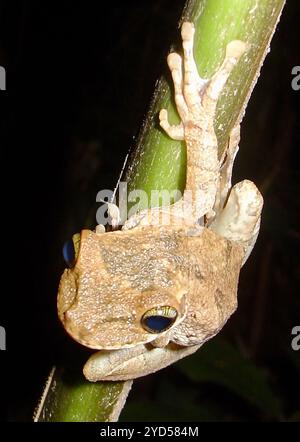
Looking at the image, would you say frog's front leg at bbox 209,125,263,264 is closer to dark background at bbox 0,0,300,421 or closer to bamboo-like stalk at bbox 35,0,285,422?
bamboo-like stalk at bbox 35,0,285,422

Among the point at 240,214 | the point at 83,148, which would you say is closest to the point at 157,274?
the point at 240,214

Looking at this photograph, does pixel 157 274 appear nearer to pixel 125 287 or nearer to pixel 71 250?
pixel 125 287

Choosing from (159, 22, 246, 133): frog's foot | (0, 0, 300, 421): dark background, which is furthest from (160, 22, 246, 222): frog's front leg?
(0, 0, 300, 421): dark background

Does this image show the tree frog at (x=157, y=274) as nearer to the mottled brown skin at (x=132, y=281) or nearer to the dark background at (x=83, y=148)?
the mottled brown skin at (x=132, y=281)

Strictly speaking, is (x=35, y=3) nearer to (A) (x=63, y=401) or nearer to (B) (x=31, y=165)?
(B) (x=31, y=165)

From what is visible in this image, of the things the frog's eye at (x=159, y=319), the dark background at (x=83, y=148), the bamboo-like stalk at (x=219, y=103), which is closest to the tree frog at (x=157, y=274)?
the frog's eye at (x=159, y=319)
